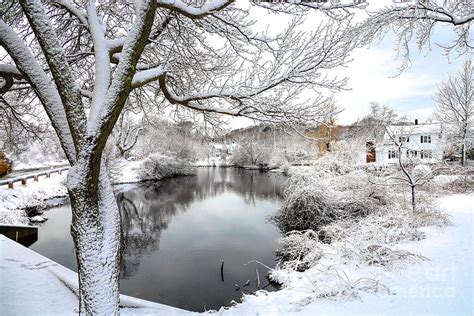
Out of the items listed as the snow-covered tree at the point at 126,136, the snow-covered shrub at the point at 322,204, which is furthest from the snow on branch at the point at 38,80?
the snow-covered tree at the point at 126,136

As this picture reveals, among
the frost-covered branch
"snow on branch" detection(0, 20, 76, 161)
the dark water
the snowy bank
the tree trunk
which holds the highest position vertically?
the frost-covered branch

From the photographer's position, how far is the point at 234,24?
4430 mm

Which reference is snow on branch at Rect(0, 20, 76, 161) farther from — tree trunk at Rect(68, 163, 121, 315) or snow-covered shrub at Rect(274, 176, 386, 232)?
snow-covered shrub at Rect(274, 176, 386, 232)

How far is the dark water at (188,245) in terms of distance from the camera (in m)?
7.75

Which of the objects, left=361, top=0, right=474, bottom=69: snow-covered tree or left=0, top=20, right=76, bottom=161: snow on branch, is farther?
left=361, top=0, right=474, bottom=69: snow-covered tree

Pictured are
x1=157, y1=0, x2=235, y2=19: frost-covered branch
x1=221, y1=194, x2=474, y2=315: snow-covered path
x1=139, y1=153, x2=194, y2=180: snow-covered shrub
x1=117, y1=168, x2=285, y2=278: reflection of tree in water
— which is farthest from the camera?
x1=139, y1=153, x2=194, y2=180: snow-covered shrub

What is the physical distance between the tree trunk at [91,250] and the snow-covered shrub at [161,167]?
1055 inches

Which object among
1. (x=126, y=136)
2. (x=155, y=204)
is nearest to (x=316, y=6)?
(x=155, y=204)

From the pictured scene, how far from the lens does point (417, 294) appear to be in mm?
4105

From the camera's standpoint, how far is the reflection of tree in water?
11.0m

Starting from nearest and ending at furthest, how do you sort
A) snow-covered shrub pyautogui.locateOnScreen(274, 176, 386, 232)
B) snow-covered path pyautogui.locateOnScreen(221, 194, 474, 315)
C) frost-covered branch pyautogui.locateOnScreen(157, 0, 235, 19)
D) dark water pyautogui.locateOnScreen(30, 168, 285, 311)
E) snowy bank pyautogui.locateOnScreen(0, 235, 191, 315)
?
frost-covered branch pyautogui.locateOnScreen(157, 0, 235, 19), snow-covered path pyautogui.locateOnScreen(221, 194, 474, 315), snowy bank pyautogui.locateOnScreen(0, 235, 191, 315), dark water pyautogui.locateOnScreen(30, 168, 285, 311), snow-covered shrub pyautogui.locateOnScreen(274, 176, 386, 232)

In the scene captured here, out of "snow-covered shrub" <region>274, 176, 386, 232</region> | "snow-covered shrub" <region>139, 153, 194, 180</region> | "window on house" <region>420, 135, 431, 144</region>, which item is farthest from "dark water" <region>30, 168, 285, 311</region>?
"window on house" <region>420, 135, 431, 144</region>

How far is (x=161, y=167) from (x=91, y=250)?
93.2 ft

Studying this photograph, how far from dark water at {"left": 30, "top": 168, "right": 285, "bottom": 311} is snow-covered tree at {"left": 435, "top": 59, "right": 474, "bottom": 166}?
13.6 metres
